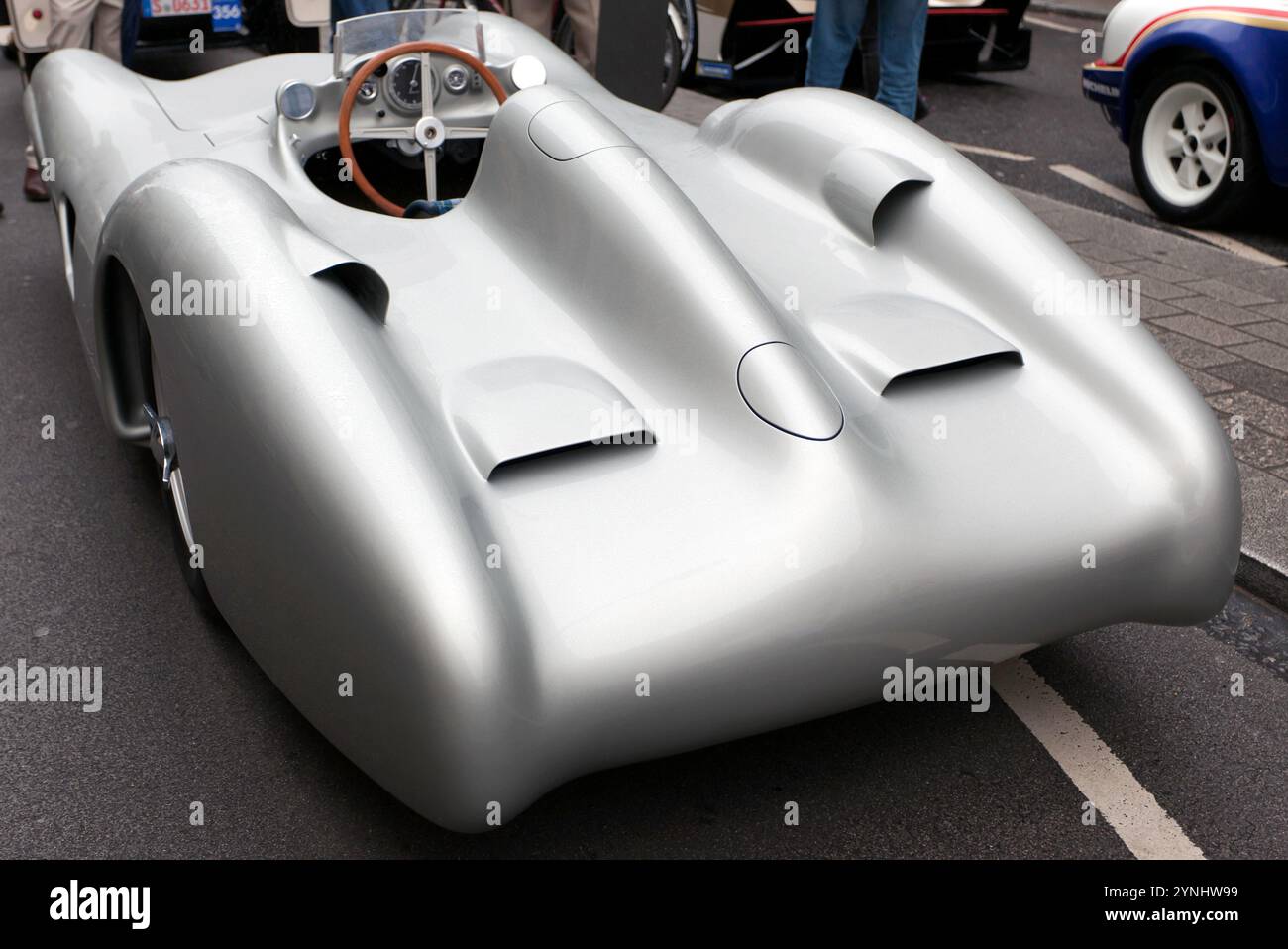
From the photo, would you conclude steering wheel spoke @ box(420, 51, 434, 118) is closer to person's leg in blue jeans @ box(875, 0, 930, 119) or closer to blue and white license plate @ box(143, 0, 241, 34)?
person's leg in blue jeans @ box(875, 0, 930, 119)

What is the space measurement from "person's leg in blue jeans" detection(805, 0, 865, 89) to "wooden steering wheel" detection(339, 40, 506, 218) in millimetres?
2327

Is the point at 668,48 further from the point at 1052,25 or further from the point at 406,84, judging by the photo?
the point at 1052,25

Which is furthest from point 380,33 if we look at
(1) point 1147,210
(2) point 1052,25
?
(2) point 1052,25

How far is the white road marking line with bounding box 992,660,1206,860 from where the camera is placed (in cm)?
228

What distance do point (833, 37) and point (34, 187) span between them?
10.8ft

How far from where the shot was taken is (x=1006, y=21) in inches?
315

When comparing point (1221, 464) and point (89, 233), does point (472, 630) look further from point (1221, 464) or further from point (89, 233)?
point (89, 233)

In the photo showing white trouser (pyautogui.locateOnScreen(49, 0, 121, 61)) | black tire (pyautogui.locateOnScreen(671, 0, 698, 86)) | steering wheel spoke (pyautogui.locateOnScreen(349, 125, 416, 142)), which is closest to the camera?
steering wheel spoke (pyautogui.locateOnScreen(349, 125, 416, 142))

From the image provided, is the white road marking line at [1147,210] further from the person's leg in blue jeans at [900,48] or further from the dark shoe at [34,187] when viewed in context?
the dark shoe at [34,187]

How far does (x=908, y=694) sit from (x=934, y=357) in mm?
638

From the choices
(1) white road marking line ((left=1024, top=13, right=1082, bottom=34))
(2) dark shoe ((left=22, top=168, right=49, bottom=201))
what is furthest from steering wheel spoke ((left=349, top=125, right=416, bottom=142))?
(1) white road marking line ((left=1024, top=13, right=1082, bottom=34))

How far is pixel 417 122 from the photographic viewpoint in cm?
323
